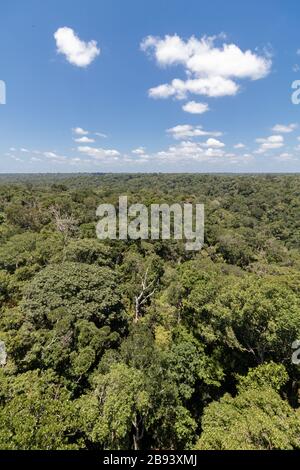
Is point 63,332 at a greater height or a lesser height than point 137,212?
lesser

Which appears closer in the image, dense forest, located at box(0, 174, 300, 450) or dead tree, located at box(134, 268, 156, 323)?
dense forest, located at box(0, 174, 300, 450)

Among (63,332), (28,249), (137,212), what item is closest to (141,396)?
(63,332)

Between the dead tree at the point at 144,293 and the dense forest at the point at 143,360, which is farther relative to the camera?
the dead tree at the point at 144,293

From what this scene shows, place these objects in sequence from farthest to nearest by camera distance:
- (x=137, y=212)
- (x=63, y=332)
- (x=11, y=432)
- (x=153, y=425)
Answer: (x=137, y=212) → (x=63, y=332) → (x=153, y=425) → (x=11, y=432)

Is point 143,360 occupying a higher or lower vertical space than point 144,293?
higher

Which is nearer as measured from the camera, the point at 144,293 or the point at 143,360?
the point at 143,360

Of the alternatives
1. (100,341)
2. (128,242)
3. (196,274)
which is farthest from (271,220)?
(100,341)

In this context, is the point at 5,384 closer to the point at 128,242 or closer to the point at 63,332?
the point at 63,332

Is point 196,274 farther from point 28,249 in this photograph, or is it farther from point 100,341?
point 28,249

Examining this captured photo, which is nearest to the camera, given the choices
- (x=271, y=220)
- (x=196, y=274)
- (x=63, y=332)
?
(x=63, y=332)
